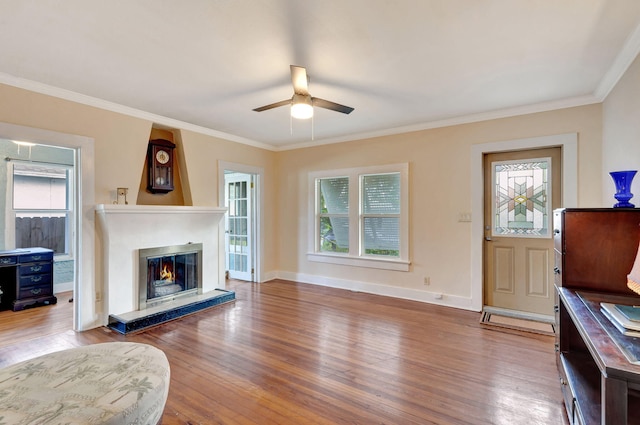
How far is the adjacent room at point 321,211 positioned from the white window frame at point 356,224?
0.12 feet

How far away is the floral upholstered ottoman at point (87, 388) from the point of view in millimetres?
1146

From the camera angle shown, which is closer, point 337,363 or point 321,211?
point 337,363

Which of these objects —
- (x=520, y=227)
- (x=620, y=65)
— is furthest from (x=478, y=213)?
(x=620, y=65)

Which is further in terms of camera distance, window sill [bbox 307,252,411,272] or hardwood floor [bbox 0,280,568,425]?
window sill [bbox 307,252,411,272]

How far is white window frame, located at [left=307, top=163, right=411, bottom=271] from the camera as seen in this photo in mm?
4508

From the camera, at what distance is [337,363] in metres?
2.59

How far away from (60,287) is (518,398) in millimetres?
6310

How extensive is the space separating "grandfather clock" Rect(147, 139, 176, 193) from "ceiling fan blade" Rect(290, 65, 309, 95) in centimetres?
243

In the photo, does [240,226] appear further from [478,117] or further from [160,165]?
[478,117]

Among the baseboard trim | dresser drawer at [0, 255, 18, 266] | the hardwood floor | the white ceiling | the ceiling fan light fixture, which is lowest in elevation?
the hardwood floor

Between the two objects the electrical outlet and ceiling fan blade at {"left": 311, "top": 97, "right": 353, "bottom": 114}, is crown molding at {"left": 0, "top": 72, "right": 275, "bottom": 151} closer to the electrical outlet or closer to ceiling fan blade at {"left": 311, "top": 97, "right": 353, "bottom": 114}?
ceiling fan blade at {"left": 311, "top": 97, "right": 353, "bottom": 114}

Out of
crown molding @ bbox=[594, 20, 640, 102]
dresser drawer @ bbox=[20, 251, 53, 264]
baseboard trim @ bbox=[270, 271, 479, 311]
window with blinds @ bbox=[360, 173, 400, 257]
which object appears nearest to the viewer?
crown molding @ bbox=[594, 20, 640, 102]

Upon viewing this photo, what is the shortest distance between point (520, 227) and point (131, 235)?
4.70 metres

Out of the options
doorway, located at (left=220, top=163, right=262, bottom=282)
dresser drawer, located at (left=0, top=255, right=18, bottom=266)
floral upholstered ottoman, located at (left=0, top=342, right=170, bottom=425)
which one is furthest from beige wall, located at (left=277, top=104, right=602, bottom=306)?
dresser drawer, located at (left=0, top=255, right=18, bottom=266)
